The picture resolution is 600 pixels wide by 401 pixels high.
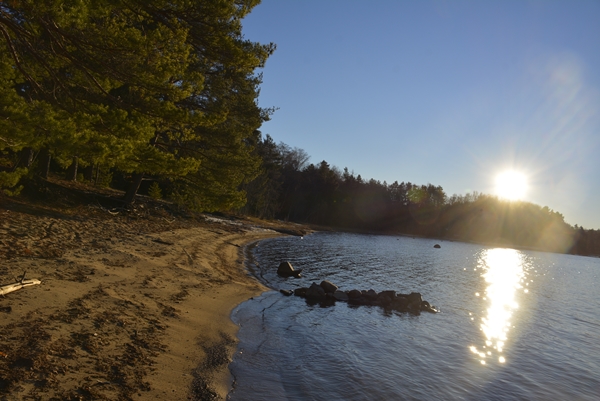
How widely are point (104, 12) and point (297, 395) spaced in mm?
9138

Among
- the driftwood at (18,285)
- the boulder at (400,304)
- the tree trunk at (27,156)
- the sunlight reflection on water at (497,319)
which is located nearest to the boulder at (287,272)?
the boulder at (400,304)

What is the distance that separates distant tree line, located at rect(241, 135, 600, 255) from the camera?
91.7m

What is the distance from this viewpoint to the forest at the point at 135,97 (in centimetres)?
881

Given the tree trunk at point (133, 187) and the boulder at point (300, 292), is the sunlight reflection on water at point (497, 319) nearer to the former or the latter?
the boulder at point (300, 292)

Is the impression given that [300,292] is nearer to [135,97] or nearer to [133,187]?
[135,97]

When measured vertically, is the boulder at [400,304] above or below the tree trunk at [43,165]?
below

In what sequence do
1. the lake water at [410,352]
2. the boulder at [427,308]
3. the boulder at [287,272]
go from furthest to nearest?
the boulder at [287,272] < the boulder at [427,308] < the lake water at [410,352]

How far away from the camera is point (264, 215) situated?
65688mm

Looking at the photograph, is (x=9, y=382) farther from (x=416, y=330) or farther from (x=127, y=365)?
(x=416, y=330)

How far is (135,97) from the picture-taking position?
1597 centimetres

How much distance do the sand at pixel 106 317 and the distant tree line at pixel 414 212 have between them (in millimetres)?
65298

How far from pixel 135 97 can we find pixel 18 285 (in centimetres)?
1044

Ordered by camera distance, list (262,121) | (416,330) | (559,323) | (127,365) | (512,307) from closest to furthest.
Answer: (127,365), (416,330), (559,323), (512,307), (262,121)

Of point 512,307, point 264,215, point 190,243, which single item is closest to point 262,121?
point 190,243
